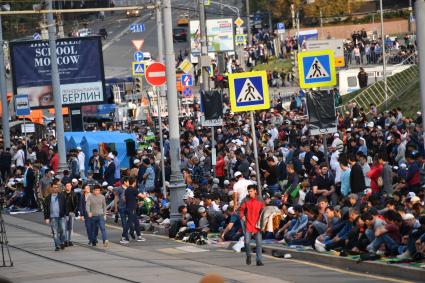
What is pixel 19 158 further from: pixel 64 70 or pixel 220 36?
pixel 220 36

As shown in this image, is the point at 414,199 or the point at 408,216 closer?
the point at 408,216

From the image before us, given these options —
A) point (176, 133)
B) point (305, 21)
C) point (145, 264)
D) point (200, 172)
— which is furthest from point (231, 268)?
point (305, 21)

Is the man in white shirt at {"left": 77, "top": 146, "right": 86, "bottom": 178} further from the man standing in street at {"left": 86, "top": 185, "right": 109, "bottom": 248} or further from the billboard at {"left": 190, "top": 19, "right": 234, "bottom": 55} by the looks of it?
the billboard at {"left": 190, "top": 19, "right": 234, "bottom": 55}

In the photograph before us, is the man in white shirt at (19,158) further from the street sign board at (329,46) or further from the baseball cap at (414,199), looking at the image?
the baseball cap at (414,199)

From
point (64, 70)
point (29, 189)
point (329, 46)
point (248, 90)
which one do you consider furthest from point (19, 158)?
point (248, 90)

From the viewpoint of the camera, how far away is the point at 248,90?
2184 cm

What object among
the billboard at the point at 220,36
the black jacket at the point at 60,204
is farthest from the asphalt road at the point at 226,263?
the billboard at the point at 220,36

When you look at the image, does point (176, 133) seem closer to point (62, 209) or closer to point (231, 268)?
point (62, 209)

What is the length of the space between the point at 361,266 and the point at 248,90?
12.1 feet

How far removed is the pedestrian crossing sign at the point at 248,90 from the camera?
71.4 feet

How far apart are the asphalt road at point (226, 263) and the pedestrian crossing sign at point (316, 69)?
3.42 metres

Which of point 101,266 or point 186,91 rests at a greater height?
point 186,91

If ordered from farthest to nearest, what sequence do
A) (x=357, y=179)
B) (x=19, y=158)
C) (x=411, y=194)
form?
(x=19, y=158) → (x=357, y=179) → (x=411, y=194)

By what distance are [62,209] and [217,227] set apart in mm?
3354
